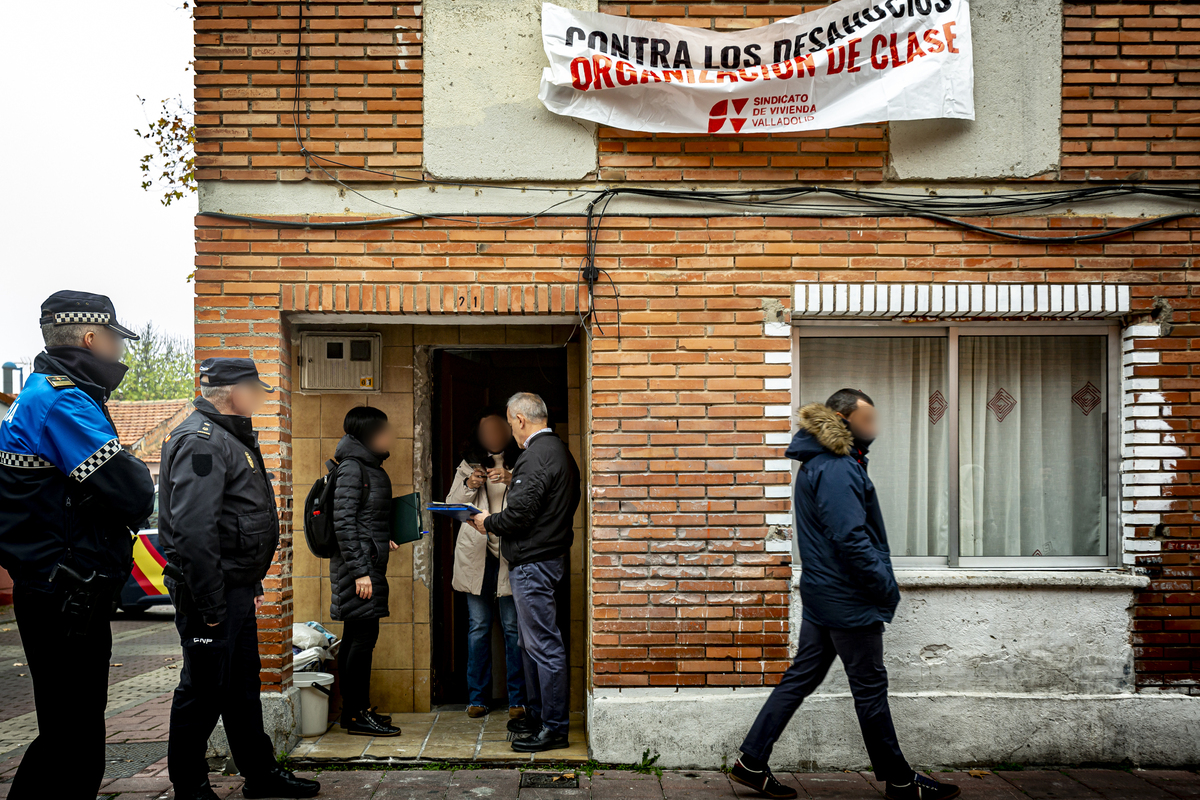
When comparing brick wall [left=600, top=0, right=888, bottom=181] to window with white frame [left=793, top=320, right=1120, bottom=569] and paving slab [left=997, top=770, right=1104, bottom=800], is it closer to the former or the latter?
window with white frame [left=793, top=320, right=1120, bottom=569]

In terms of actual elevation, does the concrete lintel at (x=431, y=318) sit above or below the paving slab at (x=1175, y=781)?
above

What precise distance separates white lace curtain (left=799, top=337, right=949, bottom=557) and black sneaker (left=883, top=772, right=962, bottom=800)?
4.70 feet

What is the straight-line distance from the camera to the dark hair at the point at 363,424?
5230 millimetres

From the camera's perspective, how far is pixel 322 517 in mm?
5125

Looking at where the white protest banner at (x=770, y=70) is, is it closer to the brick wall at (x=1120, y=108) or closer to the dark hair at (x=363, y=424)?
the brick wall at (x=1120, y=108)

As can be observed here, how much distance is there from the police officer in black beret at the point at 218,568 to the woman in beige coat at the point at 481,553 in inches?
61.1

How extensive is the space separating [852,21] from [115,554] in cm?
475

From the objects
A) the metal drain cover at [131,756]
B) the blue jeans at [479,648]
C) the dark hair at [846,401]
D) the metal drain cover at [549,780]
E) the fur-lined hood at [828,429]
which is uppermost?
the dark hair at [846,401]

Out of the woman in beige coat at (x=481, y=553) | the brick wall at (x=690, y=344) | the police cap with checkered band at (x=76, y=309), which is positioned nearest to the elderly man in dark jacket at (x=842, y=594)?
Answer: the brick wall at (x=690, y=344)

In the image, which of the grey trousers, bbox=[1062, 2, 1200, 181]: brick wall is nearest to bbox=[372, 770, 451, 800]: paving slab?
the grey trousers

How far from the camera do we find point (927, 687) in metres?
4.82

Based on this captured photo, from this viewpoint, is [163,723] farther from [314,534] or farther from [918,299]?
[918,299]

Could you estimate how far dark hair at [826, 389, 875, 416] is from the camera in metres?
4.28

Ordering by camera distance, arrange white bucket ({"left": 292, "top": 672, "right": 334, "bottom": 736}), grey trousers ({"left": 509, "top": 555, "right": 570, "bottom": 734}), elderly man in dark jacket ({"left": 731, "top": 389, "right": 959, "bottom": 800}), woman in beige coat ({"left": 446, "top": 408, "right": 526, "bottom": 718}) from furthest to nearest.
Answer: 1. woman in beige coat ({"left": 446, "top": 408, "right": 526, "bottom": 718})
2. white bucket ({"left": 292, "top": 672, "right": 334, "bottom": 736})
3. grey trousers ({"left": 509, "top": 555, "right": 570, "bottom": 734})
4. elderly man in dark jacket ({"left": 731, "top": 389, "right": 959, "bottom": 800})
